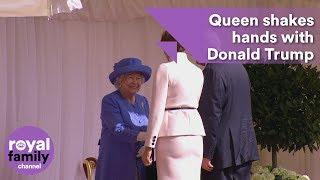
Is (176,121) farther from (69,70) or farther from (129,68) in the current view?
(69,70)

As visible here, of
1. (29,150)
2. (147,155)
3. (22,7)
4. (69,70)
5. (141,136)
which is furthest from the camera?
(69,70)

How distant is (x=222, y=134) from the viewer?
3.33 meters

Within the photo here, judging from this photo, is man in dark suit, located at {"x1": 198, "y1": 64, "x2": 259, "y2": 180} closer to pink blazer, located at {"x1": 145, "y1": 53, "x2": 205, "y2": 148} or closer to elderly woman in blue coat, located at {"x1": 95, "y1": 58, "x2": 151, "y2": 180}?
pink blazer, located at {"x1": 145, "y1": 53, "x2": 205, "y2": 148}

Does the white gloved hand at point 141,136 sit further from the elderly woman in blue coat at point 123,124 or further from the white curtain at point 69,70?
the white curtain at point 69,70

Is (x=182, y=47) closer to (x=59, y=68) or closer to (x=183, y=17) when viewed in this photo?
(x=183, y=17)

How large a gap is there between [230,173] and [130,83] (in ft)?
2.42

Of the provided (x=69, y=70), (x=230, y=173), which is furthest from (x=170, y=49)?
(x=69, y=70)

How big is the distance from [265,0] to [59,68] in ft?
6.54

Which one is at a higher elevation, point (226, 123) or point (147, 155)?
point (226, 123)

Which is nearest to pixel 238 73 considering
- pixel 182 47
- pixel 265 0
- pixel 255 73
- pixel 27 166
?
pixel 182 47

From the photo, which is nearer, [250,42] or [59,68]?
[250,42]

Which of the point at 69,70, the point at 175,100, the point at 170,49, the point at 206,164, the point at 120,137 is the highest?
the point at 69,70

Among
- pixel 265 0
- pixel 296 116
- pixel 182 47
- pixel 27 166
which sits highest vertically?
pixel 265 0

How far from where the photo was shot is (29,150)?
16.4 feet
